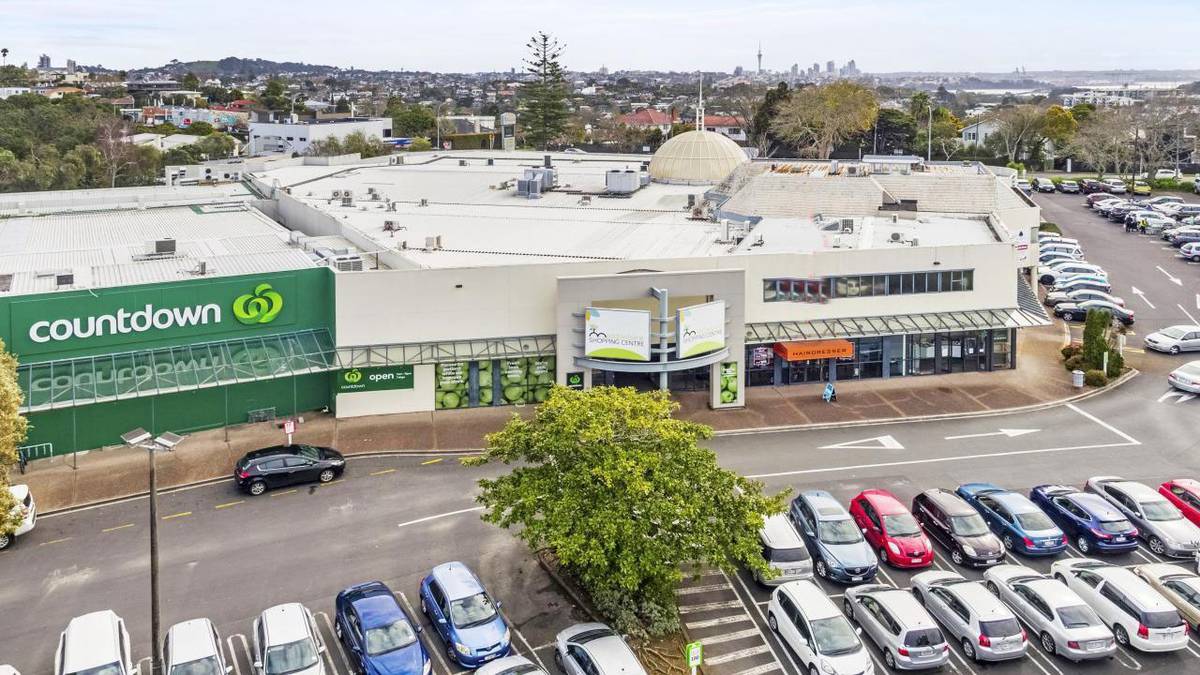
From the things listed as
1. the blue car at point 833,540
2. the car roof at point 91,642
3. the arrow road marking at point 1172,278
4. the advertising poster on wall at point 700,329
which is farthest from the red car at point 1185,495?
the arrow road marking at point 1172,278

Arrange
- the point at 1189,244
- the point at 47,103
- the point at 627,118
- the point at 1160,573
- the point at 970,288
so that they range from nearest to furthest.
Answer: the point at 1160,573 < the point at 970,288 < the point at 1189,244 < the point at 47,103 < the point at 627,118

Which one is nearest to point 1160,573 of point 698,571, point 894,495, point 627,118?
point 894,495

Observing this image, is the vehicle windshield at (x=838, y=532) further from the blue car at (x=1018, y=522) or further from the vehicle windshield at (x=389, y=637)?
the vehicle windshield at (x=389, y=637)

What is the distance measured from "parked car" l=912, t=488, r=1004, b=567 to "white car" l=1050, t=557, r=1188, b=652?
1897 mm

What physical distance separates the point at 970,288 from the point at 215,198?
141ft

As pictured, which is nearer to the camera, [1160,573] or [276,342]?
[1160,573]

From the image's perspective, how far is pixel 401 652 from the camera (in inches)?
826

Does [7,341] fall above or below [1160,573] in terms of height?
above

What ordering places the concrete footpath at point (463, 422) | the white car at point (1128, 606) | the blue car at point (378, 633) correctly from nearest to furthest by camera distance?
the blue car at point (378, 633)
the white car at point (1128, 606)
the concrete footpath at point (463, 422)

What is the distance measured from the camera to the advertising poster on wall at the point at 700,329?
117 feet

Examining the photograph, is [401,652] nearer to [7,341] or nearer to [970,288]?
[7,341]

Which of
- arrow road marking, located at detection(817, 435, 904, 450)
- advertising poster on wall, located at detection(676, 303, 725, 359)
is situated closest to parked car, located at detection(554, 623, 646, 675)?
arrow road marking, located at detection(817, 435, 904, 450)

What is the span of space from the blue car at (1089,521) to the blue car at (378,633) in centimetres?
1827

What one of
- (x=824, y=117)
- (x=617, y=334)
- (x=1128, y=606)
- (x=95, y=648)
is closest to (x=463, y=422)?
(x=617, y=334)
